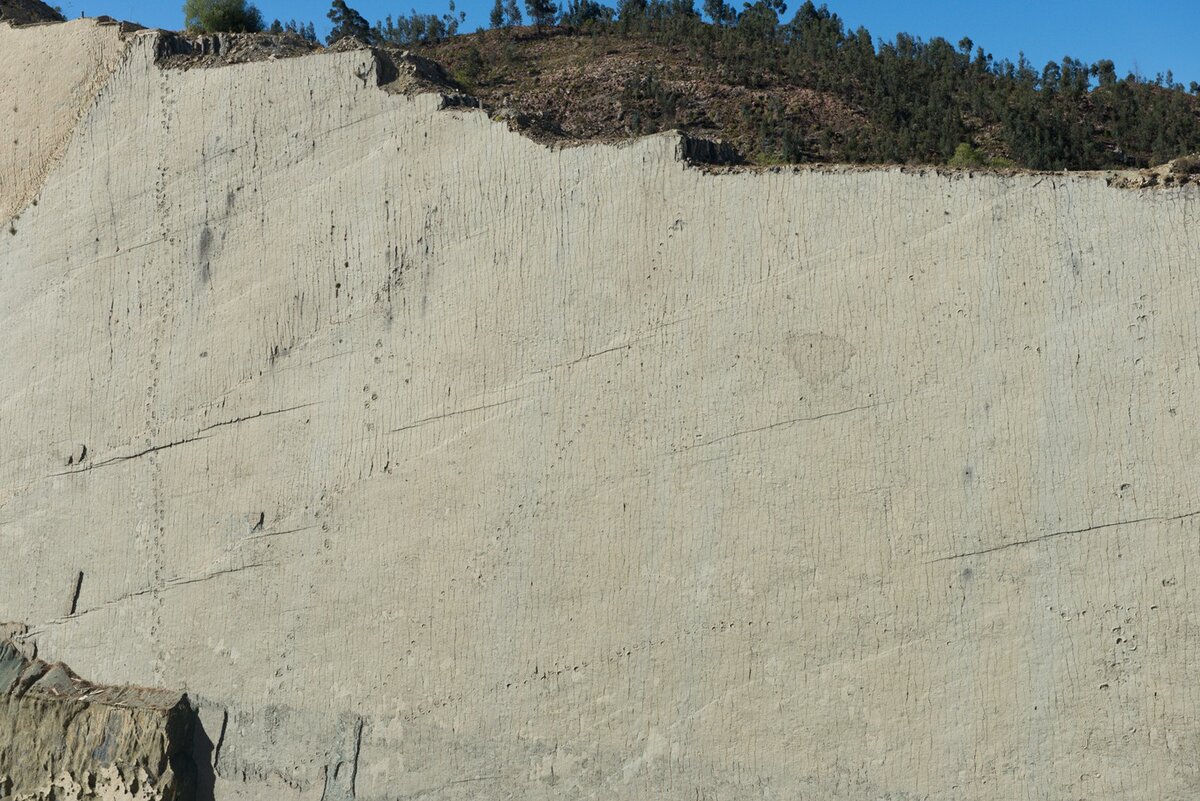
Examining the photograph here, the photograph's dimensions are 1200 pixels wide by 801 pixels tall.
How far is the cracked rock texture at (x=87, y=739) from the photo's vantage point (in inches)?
287

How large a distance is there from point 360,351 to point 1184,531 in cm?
457

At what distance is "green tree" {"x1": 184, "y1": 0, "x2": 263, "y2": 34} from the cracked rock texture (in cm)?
811

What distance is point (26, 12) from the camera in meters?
11.5

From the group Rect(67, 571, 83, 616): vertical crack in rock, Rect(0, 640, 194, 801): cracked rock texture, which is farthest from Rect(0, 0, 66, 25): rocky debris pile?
Rect(0, 640, 194, 801): cracked rock texture

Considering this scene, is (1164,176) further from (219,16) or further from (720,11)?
(720,11)

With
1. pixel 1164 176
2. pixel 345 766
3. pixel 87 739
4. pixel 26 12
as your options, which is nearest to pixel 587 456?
pixel 345 766

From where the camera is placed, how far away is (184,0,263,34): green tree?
13.6 m

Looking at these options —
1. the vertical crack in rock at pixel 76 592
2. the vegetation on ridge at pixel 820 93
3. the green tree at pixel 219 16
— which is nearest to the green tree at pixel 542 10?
the vegetation on ridge at pixel 820 93

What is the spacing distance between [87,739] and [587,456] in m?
3.89

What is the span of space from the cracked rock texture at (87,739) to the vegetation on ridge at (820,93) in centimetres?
715

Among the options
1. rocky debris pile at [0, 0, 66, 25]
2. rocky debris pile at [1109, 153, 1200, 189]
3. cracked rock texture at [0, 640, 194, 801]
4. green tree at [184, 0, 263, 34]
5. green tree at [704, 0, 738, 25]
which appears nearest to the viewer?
rocky debris pile at [1109, 153, 1200, 189]

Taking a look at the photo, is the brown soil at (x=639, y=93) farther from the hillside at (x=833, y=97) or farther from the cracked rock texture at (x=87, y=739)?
the cracked rock texture at (x=87, y=739)

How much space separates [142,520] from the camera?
7.74 meters

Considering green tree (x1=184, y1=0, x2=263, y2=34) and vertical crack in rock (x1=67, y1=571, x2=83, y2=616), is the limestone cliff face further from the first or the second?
green tree (x1=184, y1=0, x2=263, y2=34)
